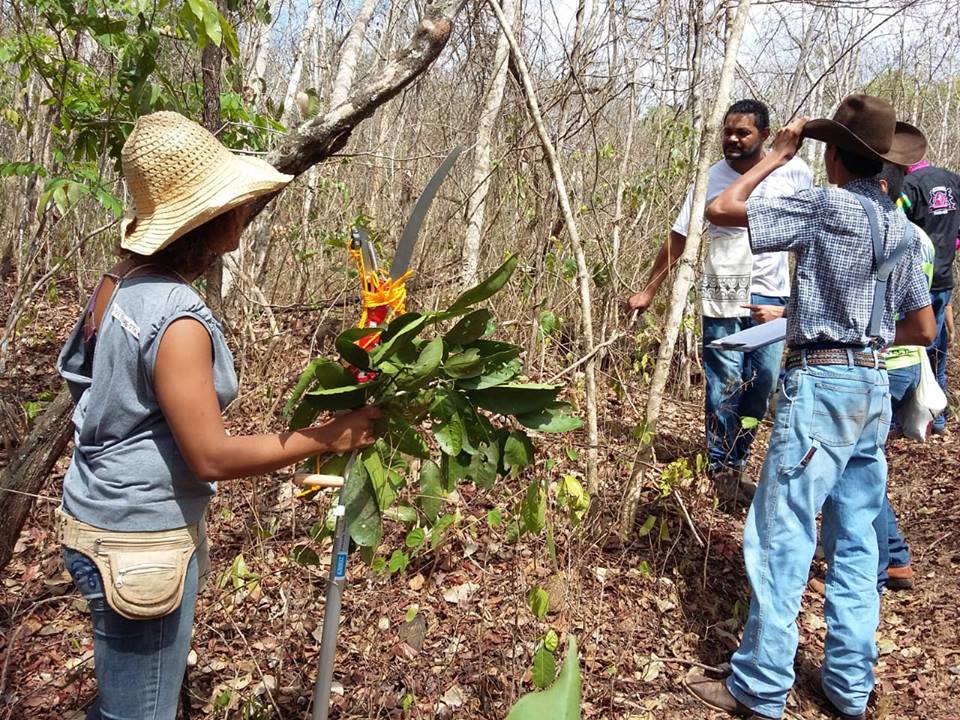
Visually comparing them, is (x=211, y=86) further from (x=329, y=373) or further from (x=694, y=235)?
(x=694, y=235)

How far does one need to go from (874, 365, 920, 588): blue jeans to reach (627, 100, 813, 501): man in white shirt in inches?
24.2

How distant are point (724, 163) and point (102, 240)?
5.05 metres

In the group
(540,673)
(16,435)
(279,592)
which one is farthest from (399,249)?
(16,435)

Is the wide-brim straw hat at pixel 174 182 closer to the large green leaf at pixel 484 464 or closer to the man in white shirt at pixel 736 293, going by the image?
the large green leaf at pixel 484 464

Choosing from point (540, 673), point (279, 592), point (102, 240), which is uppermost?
point (102, 240)

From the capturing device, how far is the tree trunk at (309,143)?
8.14 feet

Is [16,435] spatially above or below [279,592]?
above

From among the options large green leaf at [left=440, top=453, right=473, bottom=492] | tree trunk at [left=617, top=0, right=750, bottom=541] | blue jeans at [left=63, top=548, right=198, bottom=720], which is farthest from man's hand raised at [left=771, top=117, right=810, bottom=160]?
blue jeans at [left=63, top=548, right=198, bottom=720]

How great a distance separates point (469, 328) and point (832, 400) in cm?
136

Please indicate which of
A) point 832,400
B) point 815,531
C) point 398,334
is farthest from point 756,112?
point 398,334

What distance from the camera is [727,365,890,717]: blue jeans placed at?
2443 millimetres

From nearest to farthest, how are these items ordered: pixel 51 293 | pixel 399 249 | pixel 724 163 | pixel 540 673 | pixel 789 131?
pixel 399 249 → pixel 540 673 → pixel 789 131 → pixel 724 163 → pixel 51 293

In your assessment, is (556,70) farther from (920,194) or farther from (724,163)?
(920,194)

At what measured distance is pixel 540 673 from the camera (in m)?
2.23
